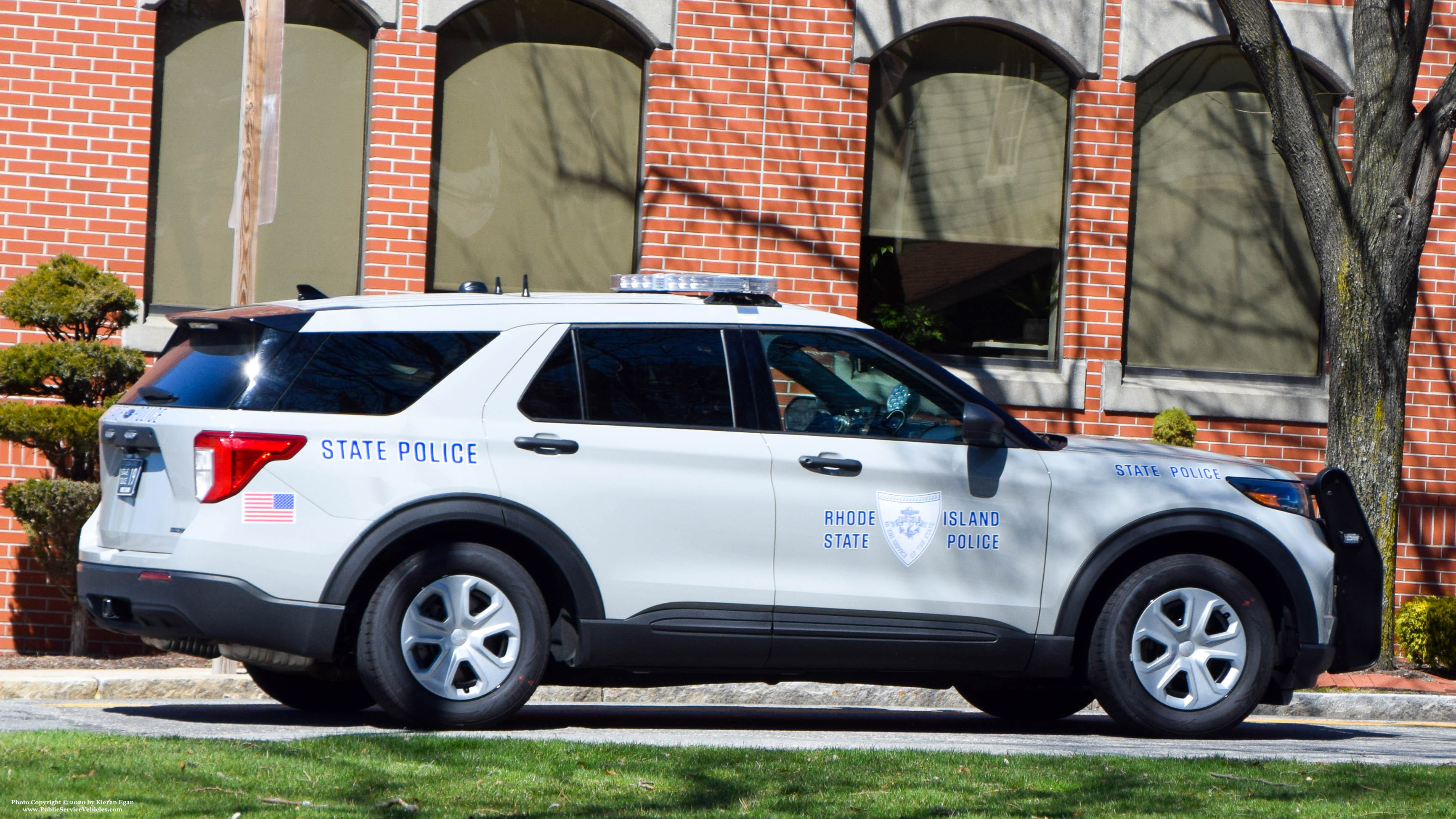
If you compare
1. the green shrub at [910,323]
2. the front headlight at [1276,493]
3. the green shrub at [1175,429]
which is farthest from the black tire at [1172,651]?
the green shrub at [910,323]

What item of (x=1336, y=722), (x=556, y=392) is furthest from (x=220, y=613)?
(x=1336, y=722)

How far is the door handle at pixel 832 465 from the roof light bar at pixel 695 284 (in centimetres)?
80

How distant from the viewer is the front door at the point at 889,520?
266 inches

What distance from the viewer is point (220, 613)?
20.5ft

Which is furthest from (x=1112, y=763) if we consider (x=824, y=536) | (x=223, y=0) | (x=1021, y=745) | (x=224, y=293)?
(x=223, y=0)

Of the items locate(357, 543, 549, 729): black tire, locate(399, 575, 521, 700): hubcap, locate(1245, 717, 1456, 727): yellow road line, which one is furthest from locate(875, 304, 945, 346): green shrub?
locate(399, 575, 521, 700): hubcap

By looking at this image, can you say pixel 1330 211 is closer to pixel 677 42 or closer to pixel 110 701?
pixel 677 42

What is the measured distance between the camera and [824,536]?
22.2 feet

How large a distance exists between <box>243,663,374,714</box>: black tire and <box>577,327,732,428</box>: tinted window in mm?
1838

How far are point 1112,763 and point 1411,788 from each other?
1.01m

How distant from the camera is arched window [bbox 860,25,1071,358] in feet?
39.6

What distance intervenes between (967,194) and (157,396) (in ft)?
23.2

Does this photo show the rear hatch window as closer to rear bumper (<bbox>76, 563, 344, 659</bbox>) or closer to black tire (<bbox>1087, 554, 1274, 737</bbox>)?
rear bumper (<bbox>76, 563, 344, 659</bbox>)

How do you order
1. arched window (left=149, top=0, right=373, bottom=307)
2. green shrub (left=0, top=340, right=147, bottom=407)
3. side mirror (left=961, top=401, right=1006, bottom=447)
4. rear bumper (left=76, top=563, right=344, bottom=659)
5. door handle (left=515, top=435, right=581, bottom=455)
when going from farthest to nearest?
arched window (left=149, top=0, right=373, bottom=307), green shrub (left=0, top=340, right=147, bottom=407), side mirror (left=961, top=401, right=1006, bottom=447), door handle (left=515, top=435, right=581, bottom=455), rear bumper (left=76, top=563, right=344, bottom=659)
